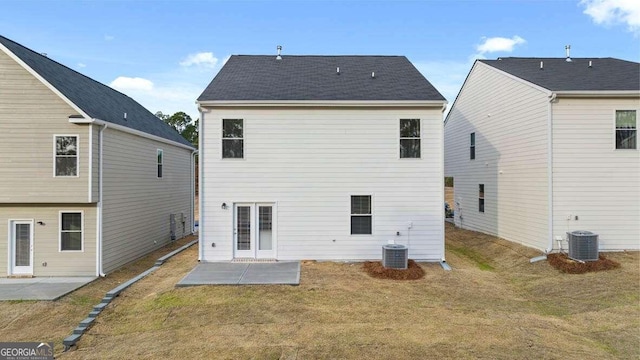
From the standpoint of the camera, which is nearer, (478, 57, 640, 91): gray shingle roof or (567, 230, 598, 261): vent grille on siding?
(567, 230, 598, 261): vent grille on siding

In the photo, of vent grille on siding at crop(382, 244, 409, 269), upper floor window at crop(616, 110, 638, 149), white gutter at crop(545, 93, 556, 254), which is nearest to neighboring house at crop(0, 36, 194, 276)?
vent grille on siding at crop(382, 244, 409, 269)

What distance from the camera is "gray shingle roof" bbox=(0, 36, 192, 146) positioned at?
393 inches

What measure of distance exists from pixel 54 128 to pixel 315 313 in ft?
32.3

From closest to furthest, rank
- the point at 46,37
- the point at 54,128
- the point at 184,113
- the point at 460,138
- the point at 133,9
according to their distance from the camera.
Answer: the point at 54,128, the point at 133,9, the point at 46,37, the point at 460,138, the point at 184,113

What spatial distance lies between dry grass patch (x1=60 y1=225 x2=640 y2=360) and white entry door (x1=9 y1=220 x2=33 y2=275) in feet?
14.0

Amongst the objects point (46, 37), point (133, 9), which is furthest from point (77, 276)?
point (46, 37)

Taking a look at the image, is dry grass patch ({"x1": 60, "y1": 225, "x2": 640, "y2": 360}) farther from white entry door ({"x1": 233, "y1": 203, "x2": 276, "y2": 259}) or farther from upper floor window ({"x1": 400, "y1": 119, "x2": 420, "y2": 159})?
upper floor window ({"x1": 400, "y1": 119, "x2": 420, "y2": 159})

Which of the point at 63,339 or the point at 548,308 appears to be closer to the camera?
the point at 63,339

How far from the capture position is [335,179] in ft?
34.3

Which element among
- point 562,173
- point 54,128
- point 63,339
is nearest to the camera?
point 63,339

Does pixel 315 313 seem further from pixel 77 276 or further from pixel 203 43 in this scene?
pixel 203 43

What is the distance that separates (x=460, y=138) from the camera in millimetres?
17312

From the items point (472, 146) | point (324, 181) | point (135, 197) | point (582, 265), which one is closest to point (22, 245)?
point (135, 197)

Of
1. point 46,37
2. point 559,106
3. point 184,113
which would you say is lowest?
point 559,106
